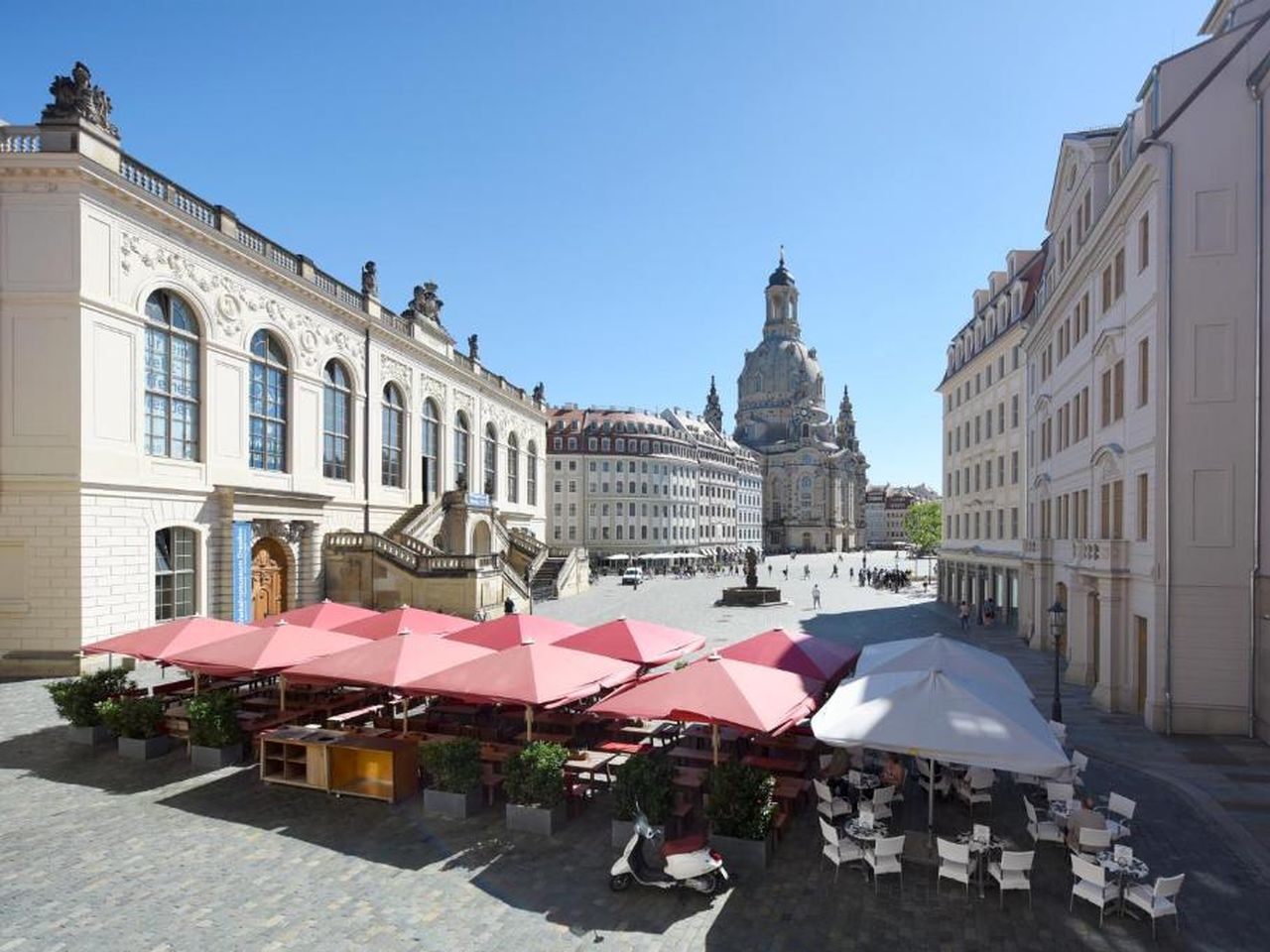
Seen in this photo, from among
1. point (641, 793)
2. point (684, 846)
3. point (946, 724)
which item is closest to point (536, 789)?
point (641, 793)

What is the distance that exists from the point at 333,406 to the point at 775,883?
31.8 meters

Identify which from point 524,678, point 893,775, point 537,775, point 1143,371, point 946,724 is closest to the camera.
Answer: point 946,724

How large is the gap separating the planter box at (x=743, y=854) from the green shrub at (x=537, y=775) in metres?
2.36

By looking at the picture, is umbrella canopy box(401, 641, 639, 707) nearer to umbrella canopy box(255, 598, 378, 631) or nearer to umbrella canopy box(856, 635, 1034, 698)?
umbrella canopy box(856, 635, 1034, 698)

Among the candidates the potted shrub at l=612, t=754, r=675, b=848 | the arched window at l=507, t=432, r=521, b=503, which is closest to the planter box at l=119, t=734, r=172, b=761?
the potted shrub at l=612, t=754, r=675, b=848

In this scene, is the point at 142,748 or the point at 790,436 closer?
the point at 142,748

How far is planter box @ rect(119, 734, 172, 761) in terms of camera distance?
1434 centimetres

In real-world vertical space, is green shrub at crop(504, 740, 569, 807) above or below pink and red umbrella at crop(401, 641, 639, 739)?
below

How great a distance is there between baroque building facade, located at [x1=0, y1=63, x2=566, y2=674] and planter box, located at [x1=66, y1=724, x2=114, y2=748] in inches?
318

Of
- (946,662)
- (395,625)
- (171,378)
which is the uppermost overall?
(171,378)

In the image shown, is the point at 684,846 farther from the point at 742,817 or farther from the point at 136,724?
the point at 136,724

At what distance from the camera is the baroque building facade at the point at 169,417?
2203cm

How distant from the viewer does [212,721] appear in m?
14.0

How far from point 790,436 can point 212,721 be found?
170 metres
